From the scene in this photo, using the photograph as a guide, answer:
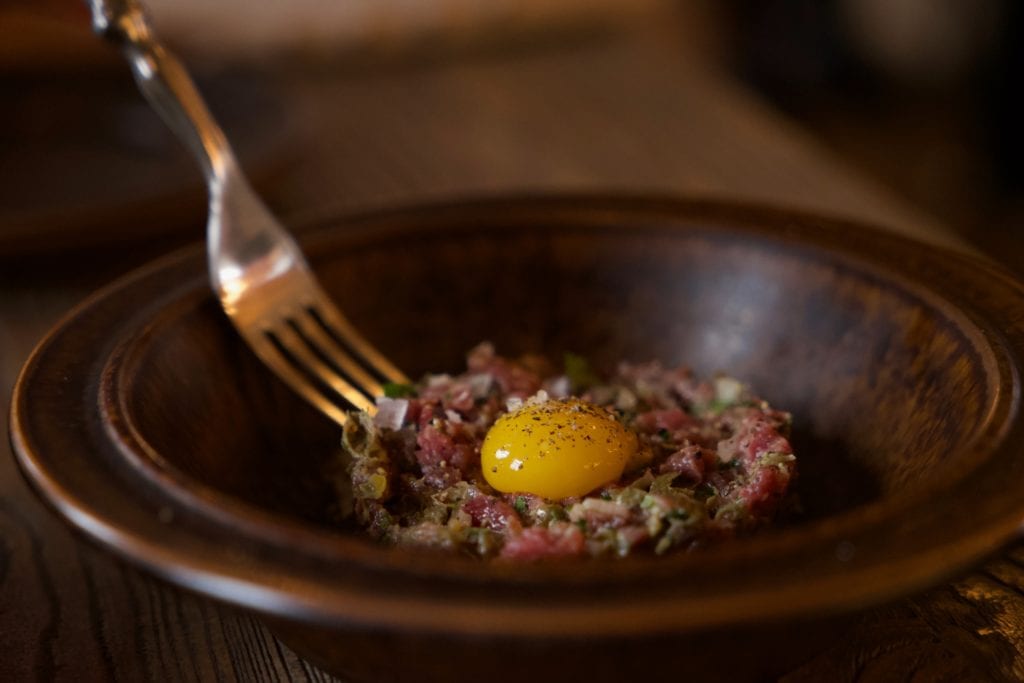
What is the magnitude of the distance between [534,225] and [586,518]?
76 cm

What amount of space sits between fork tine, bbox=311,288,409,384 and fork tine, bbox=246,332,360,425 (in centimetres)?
10

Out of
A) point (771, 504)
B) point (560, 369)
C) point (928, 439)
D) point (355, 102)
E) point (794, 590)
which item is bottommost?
point (355, 102)

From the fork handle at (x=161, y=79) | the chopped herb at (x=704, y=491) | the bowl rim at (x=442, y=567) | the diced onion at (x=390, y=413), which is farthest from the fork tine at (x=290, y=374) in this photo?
the chopped herb at (x=704, y=491)

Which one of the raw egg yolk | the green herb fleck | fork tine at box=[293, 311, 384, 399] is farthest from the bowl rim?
the green herb fleck

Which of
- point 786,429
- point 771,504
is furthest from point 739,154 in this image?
point 771,504

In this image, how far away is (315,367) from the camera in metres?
1.68

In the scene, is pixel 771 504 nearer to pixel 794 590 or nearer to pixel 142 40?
pixel 794 590

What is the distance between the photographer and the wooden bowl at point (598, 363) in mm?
837

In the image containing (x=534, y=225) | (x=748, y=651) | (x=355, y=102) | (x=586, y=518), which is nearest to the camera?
(x=748, y=651)

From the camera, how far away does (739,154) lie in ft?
10.4

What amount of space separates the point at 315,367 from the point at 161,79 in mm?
595

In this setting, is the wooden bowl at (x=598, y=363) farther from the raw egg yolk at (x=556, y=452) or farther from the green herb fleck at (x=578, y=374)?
the raw egg yolk at (x=556, y=452)

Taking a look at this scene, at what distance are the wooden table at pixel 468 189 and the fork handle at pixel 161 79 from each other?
347mm

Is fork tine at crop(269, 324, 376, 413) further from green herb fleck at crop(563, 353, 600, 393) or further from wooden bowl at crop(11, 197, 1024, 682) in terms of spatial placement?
green herb fleck at crop(563, 353, 600, 393)
